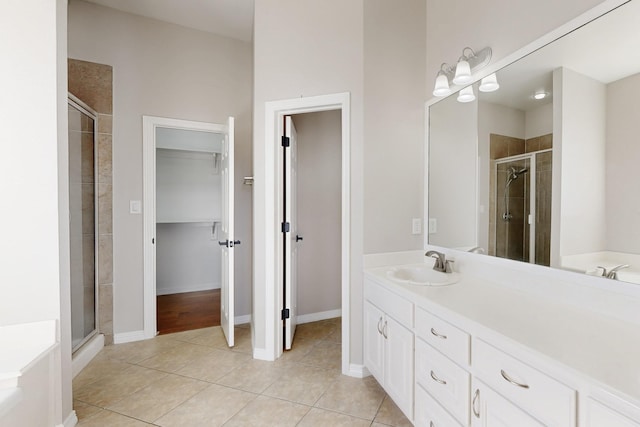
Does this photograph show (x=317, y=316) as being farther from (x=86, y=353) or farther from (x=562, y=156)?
(x=562, y=156)

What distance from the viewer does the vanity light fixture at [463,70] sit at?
1724 millimetres

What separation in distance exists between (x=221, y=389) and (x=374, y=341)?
110cm

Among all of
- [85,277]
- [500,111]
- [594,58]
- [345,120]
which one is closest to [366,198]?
[345,120]

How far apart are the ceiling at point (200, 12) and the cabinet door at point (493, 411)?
3221mm

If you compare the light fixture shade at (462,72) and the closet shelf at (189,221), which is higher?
the light fixture shade at (462,72)

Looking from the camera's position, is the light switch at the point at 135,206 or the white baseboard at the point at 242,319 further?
the white baseboard at the point at 242,319

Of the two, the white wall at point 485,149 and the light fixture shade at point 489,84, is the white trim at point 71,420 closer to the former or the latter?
the white wall at point 485,149

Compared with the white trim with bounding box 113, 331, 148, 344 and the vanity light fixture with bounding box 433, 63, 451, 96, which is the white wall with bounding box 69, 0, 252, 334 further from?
the vanity light fixture with bounding box 433, 63, 451, 96

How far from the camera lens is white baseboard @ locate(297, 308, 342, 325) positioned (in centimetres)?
306

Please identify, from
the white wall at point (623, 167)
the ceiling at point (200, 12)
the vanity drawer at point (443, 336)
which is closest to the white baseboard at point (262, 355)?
the vanity drawer at point (443, 336)

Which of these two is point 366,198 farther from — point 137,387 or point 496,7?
point 137,387

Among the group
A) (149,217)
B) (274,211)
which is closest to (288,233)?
(274,211)

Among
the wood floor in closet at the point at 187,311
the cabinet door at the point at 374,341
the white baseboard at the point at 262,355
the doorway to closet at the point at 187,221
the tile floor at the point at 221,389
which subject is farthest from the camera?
the doorway to closet at the point at 187,221

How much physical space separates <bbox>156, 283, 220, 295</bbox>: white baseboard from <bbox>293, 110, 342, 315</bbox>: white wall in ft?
6.53
